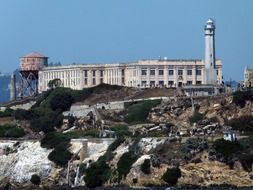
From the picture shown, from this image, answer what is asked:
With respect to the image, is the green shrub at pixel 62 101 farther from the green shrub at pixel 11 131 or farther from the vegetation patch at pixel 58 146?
the vegetation patch at pixel 58 146

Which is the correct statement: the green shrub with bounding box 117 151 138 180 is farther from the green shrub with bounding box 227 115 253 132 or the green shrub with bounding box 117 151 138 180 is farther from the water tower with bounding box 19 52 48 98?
the water tower with bounding box 19 52 48 98

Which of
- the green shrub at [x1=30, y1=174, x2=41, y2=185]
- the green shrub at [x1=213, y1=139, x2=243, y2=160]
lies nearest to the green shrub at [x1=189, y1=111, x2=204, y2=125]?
the green shrub at [x1=30, y1=174, x2=41, y2=185]

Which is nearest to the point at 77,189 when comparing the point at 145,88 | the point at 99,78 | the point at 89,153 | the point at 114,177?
the point at 114,177

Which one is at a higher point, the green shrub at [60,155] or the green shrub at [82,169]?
the green shrub at [60,155]

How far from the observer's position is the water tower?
15362 centimetres

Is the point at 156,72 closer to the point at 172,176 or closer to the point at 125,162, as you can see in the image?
the point at 125,162

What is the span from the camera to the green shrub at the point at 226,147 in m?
86.6

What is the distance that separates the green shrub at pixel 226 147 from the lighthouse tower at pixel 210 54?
3712cm

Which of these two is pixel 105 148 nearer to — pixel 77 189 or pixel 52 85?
pixel 77 189

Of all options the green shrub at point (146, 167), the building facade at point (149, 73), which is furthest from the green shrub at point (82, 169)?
the building facade at point (149, 73)

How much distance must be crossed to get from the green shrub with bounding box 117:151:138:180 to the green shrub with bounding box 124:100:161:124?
18.1 m

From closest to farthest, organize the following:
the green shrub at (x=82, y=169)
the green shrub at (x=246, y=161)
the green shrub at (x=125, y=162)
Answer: the green shrub at (x=246, y=161)
the green shrub at (x=125, y=162)
the green shrub at (x=82, y=169)

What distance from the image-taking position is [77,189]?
88812 millimetres

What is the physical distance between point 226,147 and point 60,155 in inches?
643
